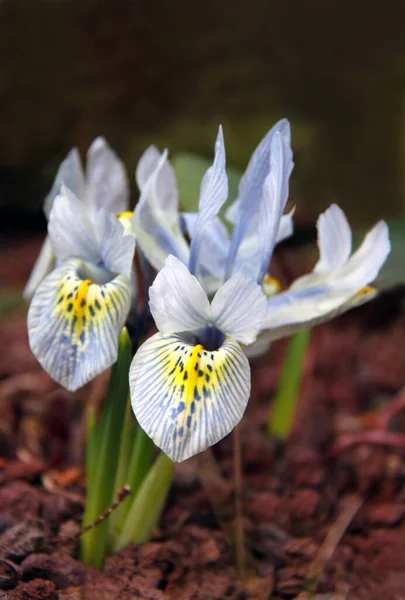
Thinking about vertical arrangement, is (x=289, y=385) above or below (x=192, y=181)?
below

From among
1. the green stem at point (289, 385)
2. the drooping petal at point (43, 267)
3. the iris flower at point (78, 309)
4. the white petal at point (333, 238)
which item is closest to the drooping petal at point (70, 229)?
the iris flower at point (78, 309)

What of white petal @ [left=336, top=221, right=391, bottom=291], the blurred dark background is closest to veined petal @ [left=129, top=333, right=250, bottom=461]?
white petal @ [left=336, top=221, right=391, bottom=291]

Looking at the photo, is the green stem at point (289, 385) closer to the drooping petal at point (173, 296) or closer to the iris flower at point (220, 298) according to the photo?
the iris flower at point (220, 298)

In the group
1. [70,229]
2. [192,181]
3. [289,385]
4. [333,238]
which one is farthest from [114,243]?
[289,385]

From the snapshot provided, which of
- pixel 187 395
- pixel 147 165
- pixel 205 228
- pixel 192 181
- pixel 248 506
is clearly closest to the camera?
pixel 187 395

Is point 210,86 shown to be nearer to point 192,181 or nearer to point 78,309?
point 192,181

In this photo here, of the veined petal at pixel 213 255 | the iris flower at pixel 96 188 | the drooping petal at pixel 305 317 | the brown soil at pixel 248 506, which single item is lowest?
the brown soil at pixel 248 506

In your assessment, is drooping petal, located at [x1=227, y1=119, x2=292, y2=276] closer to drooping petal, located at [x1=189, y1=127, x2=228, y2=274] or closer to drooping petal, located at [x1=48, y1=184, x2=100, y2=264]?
drooping petal, located at [x1=189, y1=127, x2=228, y2=274]
